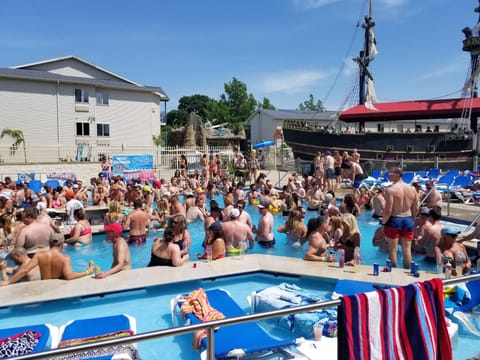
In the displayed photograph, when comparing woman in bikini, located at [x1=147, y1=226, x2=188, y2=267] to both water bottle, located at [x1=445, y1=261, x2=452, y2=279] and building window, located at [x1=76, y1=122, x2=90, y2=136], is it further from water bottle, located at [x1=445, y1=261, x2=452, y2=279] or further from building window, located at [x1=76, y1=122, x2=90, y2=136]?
building window, located at [x1=76, y1=122, x2=90, y2=136]

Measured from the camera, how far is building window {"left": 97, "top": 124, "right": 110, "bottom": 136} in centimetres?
2887

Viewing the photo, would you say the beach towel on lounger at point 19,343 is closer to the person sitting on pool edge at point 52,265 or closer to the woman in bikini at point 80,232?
the person sitting on pool edge at point 52,265

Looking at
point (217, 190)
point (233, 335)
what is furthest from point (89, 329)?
point (217, 190)

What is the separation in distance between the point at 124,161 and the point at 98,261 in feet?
38.1

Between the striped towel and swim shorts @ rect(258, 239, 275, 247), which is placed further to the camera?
swim shorts @ rect(258, 239, 275, 247)

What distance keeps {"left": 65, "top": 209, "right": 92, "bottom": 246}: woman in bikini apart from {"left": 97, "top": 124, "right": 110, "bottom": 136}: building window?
67.4 feet

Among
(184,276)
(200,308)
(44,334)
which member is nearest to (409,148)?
(184,276)

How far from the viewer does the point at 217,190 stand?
18750 millimetres

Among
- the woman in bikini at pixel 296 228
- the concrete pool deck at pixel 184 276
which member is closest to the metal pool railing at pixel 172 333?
the concrete pool deck at pixel 184 276

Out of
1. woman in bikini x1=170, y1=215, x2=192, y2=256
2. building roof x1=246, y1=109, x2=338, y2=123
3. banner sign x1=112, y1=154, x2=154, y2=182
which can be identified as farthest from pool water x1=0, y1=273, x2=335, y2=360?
building roof x1=246, y1=109, x2=338, y2=123

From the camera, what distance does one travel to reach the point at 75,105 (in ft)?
89.9

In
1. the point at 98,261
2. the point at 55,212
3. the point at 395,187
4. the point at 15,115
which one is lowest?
the point at 98,261

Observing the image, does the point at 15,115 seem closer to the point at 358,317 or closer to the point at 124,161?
the point at 124,161

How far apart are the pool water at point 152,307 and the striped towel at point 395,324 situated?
287cm
